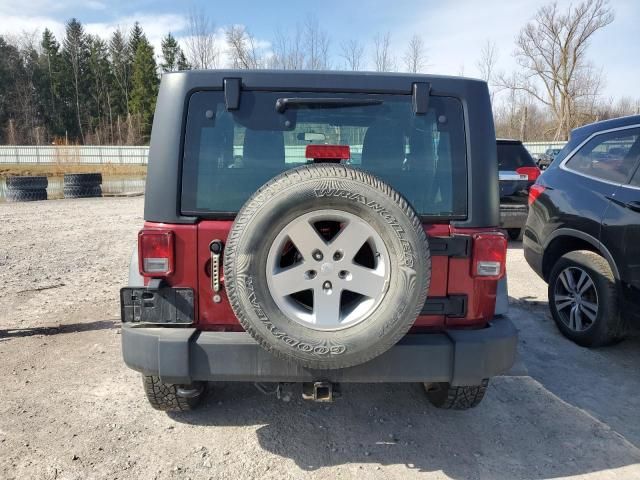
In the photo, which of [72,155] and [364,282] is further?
[72,155]

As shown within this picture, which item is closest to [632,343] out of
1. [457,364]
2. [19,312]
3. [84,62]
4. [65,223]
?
[457,364]

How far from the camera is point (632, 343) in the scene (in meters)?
4.36

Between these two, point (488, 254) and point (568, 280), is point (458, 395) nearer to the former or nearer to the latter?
point (488, 254)

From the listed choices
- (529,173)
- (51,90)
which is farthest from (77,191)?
(51,90)

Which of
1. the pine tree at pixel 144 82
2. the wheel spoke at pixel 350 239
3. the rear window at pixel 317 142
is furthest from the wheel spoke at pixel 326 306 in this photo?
the pine tree at pixel 144 82

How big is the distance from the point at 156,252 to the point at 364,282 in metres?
1.06

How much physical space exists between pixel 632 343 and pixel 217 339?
3889 mm

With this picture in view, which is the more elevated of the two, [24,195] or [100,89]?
[100,89]

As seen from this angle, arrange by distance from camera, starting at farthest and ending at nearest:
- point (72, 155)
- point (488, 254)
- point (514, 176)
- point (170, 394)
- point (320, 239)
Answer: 1. point (72, 155)
2. point (514, 176)
3. point (170, 394)
4. point (488, 254)
5. point (320, 239)

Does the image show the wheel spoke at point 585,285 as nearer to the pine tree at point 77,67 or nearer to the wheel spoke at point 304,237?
the wheel spoke at point 304,237

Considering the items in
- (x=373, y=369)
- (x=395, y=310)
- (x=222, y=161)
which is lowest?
(x=373, y=369)

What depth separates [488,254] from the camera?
252cm

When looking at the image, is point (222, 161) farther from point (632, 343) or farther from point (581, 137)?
point (632, 343)

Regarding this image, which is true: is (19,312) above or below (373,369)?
below
